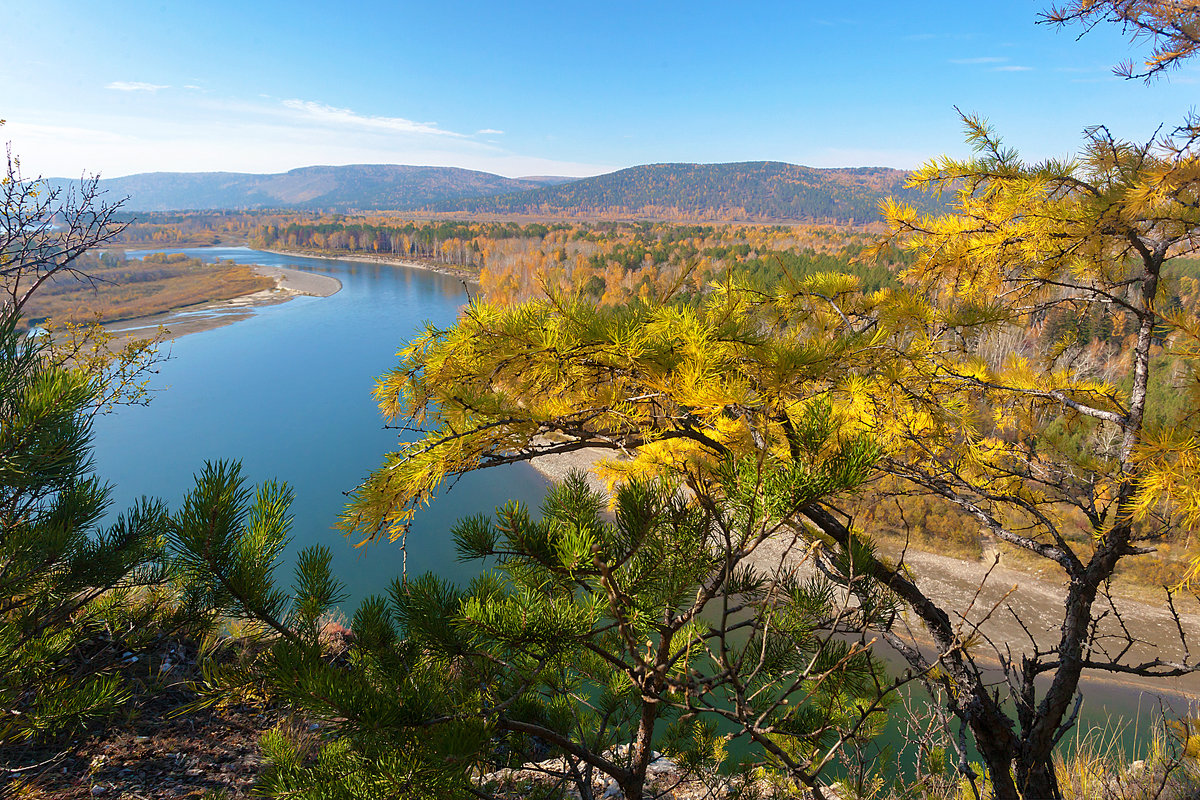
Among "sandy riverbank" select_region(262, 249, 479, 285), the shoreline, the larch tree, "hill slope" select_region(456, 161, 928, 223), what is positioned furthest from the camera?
"hill slope" select_region(456, 161, 928, 223)

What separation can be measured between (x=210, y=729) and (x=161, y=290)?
151 feet

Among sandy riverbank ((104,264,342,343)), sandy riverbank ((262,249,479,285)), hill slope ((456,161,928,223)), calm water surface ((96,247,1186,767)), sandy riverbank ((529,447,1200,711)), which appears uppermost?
hill slope ((456,161,928,223))

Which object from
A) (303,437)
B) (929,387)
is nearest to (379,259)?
(303,437)

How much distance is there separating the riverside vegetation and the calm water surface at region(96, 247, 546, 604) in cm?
706

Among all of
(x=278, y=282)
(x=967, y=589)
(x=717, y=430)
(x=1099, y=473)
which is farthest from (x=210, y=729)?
(x=278, y=282)

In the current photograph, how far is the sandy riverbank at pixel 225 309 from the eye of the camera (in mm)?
27173

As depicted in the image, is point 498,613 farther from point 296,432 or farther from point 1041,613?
point 296,432

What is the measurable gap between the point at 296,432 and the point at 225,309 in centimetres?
2277

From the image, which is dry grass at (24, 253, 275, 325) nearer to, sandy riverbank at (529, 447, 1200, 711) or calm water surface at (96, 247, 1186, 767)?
calm water surface at (96, 247, 1186, 767)

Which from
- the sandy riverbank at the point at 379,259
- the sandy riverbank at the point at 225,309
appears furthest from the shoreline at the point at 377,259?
the sandy riverbank at the point at 225,309

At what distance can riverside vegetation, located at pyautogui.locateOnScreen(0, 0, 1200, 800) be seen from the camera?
3.91 ft

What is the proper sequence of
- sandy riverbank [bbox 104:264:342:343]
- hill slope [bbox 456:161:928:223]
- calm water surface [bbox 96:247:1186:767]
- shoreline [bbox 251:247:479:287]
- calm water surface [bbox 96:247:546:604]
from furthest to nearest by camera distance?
hill slope [bbox 456:161:928:223] < shoreline [bbox 251:247:479:287] < sandy riverbank [bbox 104:264:342:343] < calm water surface [bbox 96:247:546:604] < calm water surface [bbox 96:247:1186:767]

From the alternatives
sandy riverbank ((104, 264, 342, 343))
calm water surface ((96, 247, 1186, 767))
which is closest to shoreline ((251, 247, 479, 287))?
sandy riverbank ((104, 264, 342, 343))

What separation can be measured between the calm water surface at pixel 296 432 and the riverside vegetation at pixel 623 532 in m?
7.06
